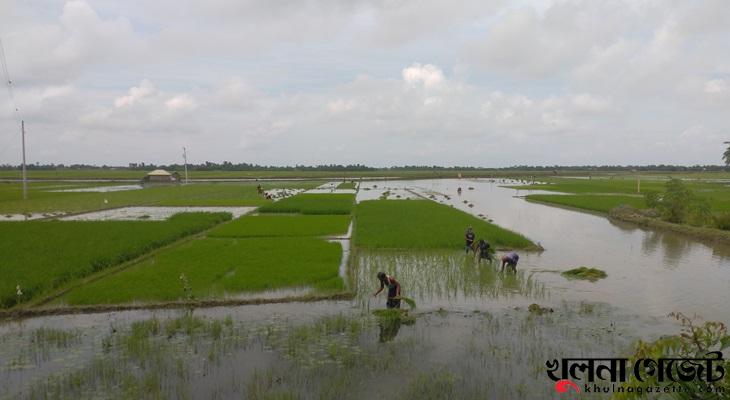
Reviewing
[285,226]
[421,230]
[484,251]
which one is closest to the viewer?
[484,251]

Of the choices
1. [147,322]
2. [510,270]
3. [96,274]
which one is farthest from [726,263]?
[96,274]

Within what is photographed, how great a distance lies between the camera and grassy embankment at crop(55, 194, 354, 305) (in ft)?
30.7

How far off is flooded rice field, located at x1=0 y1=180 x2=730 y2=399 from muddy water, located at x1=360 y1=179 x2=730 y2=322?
79 mm

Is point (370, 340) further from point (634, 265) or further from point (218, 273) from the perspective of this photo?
point (634, 265)

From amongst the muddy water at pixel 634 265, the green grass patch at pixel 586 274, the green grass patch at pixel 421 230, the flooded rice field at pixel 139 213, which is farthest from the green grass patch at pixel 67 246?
the green grass patch at pixel 586 274

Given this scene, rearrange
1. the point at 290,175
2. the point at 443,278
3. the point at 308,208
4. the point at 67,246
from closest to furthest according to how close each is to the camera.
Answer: the point at 443,278, the point at 67,246, the point at 308,208, the point at 290,175

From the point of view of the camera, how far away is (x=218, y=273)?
1111cm

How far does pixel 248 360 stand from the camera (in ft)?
20.8

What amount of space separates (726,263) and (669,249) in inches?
90.1

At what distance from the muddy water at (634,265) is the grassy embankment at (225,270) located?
561cm

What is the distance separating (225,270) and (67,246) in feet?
19.0

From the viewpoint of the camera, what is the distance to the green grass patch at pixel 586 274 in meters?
11.0

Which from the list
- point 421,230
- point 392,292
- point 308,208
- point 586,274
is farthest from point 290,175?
point 392,292

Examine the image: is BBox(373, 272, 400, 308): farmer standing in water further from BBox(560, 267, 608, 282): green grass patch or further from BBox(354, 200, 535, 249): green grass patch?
BBox(354, 200, 535, 249): green grass patch
